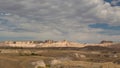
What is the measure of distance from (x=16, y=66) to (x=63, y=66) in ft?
48.3

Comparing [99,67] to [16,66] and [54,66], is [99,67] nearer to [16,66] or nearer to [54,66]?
[54,66]

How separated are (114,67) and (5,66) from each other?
33336mm

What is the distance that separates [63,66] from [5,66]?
17.7 meters

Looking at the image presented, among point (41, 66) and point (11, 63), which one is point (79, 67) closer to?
point (41, 66)

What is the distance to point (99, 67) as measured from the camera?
7412 centimetres

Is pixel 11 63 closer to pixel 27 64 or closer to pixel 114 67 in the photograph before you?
pixel 27 64

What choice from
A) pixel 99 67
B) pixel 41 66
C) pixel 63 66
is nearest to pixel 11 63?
pixel 41 66

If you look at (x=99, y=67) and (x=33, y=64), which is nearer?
(x=99, y=67)

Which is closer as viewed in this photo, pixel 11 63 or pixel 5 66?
pixel 5 66

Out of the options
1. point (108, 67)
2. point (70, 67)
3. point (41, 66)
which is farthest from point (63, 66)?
point (108, 67)

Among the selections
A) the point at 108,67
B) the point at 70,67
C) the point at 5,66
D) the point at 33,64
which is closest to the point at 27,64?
the point at 33,64

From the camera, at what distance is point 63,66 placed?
251ft

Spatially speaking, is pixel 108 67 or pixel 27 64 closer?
pixel 108 67

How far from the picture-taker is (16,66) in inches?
3022
